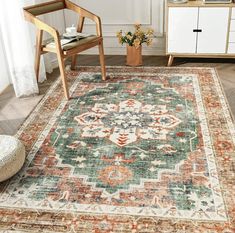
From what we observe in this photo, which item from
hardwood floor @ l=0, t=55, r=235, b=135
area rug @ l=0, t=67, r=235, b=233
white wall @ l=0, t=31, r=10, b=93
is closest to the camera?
area rug @ l=0, t=67, r=235, b=233

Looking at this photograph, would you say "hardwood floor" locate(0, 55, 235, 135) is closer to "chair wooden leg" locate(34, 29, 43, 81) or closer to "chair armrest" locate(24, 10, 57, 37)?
"chair wooden leg" locate(34, 29, 43, 81)

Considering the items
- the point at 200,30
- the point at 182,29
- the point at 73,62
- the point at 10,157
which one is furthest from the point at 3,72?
the point at 200,30

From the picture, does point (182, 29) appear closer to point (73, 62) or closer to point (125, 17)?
point (125, 17)

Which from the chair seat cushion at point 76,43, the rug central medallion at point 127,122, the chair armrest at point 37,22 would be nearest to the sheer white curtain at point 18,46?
the chair armrest at point 37,22

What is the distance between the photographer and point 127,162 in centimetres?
243

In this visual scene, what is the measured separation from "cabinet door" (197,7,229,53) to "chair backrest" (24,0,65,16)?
4.46ft

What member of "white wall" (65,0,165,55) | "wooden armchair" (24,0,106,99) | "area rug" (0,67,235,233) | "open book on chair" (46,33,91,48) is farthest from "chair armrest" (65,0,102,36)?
"white wall" (65,0,165,55)

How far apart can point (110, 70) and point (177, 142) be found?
1.52 meters

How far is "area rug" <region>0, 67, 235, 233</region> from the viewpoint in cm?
199

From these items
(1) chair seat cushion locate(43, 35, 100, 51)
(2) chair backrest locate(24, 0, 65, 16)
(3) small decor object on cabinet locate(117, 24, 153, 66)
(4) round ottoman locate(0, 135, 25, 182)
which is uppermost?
(2) chair backrest locate(24, 0, 65, 16)

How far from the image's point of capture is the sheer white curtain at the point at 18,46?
3.20 m

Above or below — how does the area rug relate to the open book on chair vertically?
below

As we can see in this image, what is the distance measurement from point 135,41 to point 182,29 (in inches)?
19.1

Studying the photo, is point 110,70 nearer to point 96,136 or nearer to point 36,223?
point 96,136
